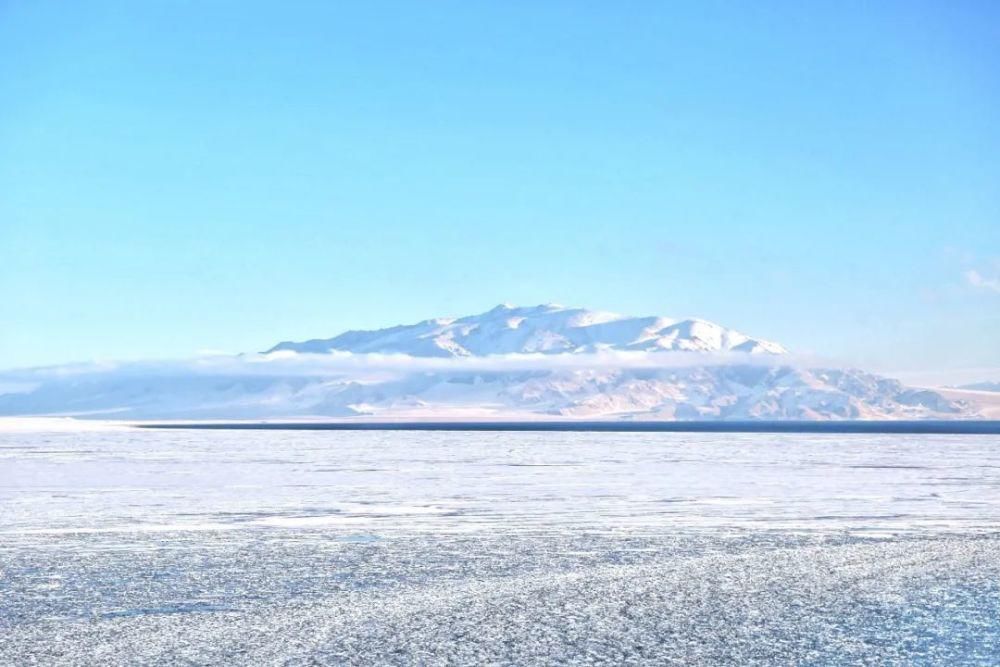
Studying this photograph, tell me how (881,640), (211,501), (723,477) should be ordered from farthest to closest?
(723,477), (211,501), (881,640)

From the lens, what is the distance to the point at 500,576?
11.3 metres

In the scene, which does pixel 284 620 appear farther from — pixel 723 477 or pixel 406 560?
pixel 723 477

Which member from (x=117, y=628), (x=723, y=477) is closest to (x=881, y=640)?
(x=117, y=628)

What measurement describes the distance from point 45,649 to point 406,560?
4.94 metres

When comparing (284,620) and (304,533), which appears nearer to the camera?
(284,620)

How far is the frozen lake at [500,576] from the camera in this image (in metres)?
8.16

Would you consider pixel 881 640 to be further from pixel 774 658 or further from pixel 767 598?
pixel 767 598

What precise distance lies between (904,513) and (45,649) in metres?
13.2

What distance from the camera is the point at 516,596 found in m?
10.1

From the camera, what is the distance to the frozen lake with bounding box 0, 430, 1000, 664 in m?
8.16

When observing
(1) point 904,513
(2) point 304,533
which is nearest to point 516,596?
(2) point 304,533

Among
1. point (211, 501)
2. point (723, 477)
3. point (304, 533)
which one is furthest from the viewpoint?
point (723, 477)

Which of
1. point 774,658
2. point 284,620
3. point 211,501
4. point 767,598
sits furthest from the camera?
point 211,501

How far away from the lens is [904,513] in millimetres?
17625
